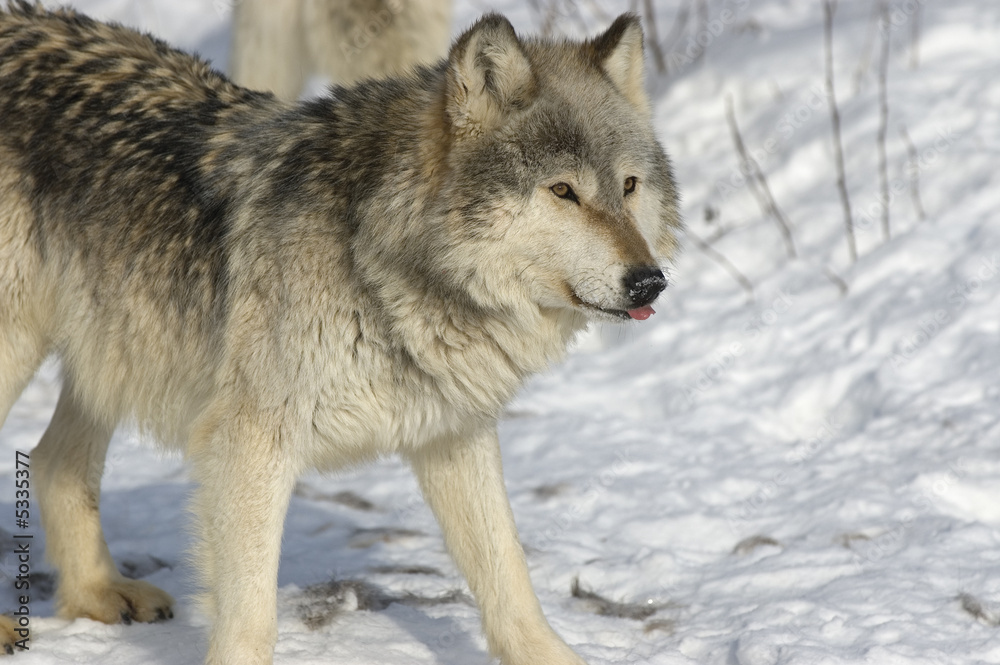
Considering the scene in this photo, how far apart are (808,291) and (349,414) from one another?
14.0ft

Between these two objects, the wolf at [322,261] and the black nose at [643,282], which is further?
the wolf at [322,261]

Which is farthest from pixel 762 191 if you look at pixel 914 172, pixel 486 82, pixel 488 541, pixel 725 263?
A: pixel 486 82

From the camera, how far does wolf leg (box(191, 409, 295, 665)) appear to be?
3.21m

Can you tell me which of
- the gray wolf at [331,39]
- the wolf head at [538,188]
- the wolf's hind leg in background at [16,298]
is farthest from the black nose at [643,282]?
the gray wolf at [331,39]

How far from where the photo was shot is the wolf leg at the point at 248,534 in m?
3.21

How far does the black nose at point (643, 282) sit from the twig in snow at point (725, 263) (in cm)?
414

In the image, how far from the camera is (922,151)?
287 inches

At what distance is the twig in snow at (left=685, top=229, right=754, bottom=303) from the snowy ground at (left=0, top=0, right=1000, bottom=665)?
2.7 inches

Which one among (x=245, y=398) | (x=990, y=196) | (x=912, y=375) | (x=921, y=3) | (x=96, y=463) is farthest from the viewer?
(x=921, y=3)

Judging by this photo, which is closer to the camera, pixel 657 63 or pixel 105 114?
pixel 105 114

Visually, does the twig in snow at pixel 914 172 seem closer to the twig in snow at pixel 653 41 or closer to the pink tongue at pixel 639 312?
the twig in snow at pixel 653 41

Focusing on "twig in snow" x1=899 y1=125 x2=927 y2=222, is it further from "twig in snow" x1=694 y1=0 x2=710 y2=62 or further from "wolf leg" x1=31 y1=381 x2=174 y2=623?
"wolf leg" x1=31 y1=381 x2=174 y2=623

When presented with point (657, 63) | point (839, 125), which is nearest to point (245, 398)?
point (839, 125)

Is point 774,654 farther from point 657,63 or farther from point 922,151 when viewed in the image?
point 657,63
